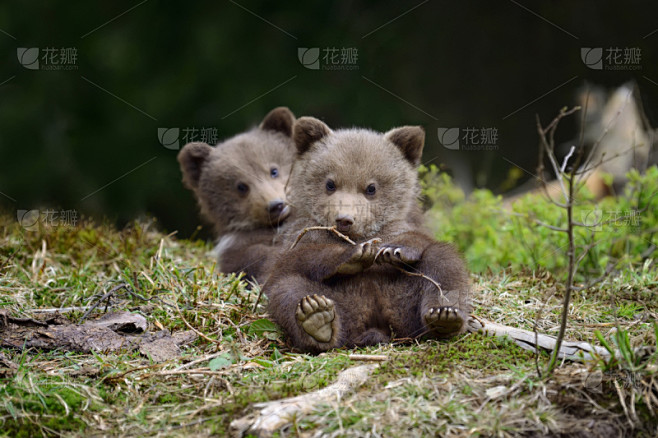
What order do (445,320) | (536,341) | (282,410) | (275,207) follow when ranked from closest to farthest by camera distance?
1. (282,410)
2. (536,341)
3. (445,320)
4. (275,207)

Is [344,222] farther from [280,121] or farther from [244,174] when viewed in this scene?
[280,121]

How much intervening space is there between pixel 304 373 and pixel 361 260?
86 centimetres

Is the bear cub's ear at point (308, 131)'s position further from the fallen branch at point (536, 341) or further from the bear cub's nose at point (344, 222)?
the fallen branch at point (536, 341)

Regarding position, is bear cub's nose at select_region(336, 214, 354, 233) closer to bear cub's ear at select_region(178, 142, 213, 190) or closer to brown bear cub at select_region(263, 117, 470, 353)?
brown bear cub at select_region(263, 117, 470, 353)

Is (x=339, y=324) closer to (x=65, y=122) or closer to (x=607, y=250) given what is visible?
(x=607, y=250)

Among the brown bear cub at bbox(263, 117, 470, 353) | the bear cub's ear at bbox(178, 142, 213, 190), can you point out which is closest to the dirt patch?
the brown bear cub at bbox(263, 117, 470, 353)

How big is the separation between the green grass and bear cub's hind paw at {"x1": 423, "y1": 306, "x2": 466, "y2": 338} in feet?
0.29

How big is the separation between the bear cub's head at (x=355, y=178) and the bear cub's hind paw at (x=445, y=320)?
2.67 ft

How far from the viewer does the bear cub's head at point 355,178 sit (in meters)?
4.44

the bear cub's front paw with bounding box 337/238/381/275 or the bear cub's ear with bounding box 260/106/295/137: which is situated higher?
the bear cub's ear with bounding box 260/106/295/137

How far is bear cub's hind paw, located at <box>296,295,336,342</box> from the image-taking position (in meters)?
3.81

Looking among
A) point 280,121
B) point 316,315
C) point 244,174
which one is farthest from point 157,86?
point 316,315

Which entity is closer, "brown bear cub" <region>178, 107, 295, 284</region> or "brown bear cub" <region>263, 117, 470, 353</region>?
"brown bear cub" <region>263, 117, 470, 353</region>

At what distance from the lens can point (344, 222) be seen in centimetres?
434
